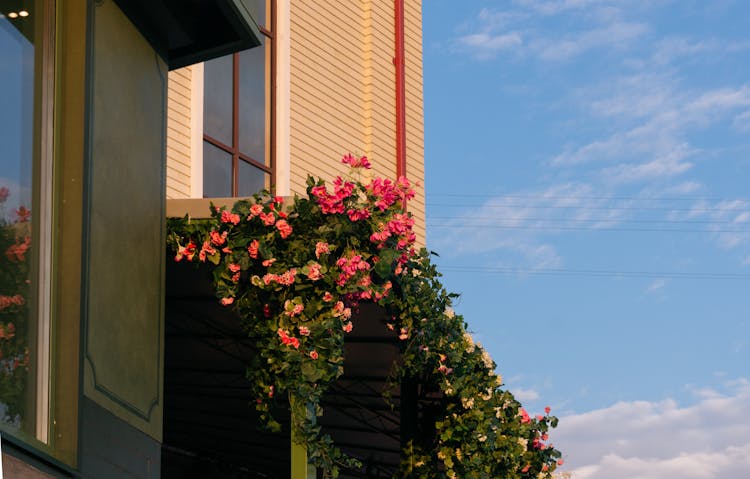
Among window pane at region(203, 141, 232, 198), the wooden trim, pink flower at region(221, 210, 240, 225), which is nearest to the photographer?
pink flower at region(221, 210, 240, 225)

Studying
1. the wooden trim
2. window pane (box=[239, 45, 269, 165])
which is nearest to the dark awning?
the wooden trim

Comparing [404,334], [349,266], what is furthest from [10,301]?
[404,334]

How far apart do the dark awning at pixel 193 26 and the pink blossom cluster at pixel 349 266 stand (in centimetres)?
170

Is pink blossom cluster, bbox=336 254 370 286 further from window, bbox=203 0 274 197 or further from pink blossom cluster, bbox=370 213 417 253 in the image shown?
window, bbox=203 0 274 197

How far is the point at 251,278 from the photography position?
29.8ft

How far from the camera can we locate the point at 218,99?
13.5 m

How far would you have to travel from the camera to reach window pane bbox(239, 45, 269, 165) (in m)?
14.0

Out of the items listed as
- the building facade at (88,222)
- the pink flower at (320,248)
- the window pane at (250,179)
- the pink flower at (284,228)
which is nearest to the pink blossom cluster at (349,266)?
the pink flower at (320,248)

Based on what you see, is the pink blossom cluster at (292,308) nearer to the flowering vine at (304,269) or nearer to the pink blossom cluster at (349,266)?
the flowering vine at (304,269)

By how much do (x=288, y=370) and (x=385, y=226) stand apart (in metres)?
1.28

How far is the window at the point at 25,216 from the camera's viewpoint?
6.04 m

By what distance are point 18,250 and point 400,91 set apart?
38.5 feet

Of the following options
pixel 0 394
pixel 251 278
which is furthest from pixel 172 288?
pixel 0 394

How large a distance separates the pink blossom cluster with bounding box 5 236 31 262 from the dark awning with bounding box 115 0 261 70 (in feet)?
6.72
